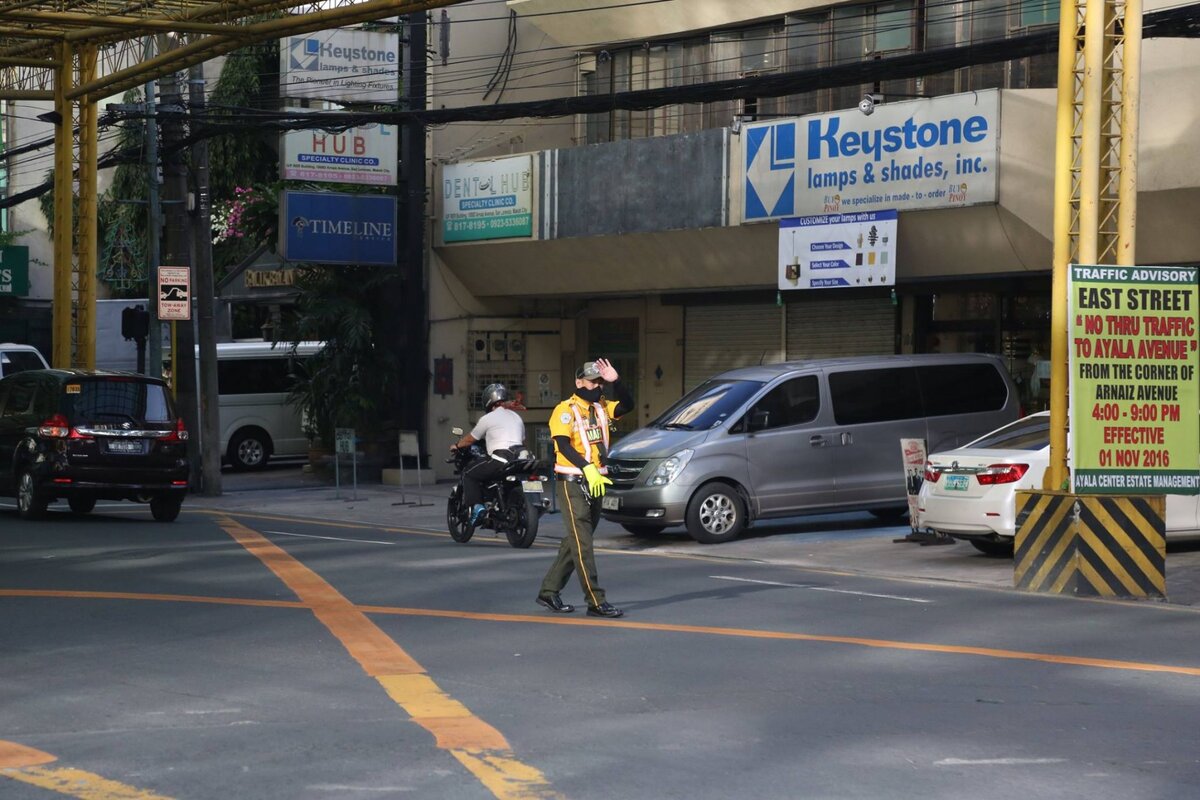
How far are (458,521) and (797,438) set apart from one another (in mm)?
3999

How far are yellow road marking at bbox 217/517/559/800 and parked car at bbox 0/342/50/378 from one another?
751 inches

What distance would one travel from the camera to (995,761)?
7102mm

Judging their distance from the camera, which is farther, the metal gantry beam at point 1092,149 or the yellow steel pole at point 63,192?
the yellow steel pole at point 63,192

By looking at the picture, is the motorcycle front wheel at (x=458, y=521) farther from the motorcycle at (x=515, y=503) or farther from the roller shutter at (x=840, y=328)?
the roller shutter at (x=840, y=328)

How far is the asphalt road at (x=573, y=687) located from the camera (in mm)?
6746

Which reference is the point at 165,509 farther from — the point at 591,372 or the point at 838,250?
the point at 591,372

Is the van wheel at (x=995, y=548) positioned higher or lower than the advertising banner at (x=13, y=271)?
lower

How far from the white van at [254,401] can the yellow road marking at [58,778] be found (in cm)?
2553

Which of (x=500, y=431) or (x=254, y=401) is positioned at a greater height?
(x=254, y=401)

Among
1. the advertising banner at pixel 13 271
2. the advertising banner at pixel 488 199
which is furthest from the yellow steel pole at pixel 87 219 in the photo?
the advertising banner at pixel 13 271

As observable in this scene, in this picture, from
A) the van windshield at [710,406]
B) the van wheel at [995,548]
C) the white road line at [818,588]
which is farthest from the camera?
the van windshield at [710,406]

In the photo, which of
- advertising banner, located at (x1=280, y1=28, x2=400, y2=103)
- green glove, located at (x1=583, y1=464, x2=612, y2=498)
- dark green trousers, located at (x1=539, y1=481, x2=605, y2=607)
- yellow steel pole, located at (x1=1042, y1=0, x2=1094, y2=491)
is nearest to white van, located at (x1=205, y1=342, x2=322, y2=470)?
advertising banner, located at (x1=280, y1=28, x2=400, y2=103)

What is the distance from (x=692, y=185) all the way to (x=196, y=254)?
322 inches

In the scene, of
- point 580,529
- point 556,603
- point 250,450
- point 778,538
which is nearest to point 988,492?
point 778,538
